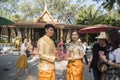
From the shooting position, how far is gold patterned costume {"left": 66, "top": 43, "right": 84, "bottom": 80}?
714 cm

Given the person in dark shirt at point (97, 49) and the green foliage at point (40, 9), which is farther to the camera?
the green foliage at point (40, 9)

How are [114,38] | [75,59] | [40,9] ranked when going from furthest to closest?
[40,9], [75,59], [114,38]

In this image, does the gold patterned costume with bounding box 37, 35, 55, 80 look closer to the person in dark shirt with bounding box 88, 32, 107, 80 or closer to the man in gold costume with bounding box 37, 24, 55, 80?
the man in gold costume with bounding box 37, 24, 55, 80

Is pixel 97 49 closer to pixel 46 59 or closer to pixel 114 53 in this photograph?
pixel 46 59

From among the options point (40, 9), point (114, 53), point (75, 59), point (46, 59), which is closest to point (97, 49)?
point (75, 59)

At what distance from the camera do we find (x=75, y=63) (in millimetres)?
7141

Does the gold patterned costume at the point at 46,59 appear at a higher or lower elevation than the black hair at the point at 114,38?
lower

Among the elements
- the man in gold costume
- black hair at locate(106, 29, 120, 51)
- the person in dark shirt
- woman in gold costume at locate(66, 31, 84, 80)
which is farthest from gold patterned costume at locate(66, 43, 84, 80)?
black hair at locate(106, 29, 120, 51)

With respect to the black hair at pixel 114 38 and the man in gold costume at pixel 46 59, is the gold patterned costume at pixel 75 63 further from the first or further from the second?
the black hair at pixel 114 38

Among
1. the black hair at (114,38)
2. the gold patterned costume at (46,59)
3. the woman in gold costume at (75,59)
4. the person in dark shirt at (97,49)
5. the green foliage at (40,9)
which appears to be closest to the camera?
the black hair at (114,38)

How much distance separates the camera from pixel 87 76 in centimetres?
1183

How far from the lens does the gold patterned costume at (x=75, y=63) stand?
714 cm

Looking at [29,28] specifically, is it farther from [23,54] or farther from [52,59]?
[52,59]

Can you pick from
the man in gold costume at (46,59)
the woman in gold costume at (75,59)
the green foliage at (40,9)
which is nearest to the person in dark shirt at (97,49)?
the woman in gold costume at (75,59)
